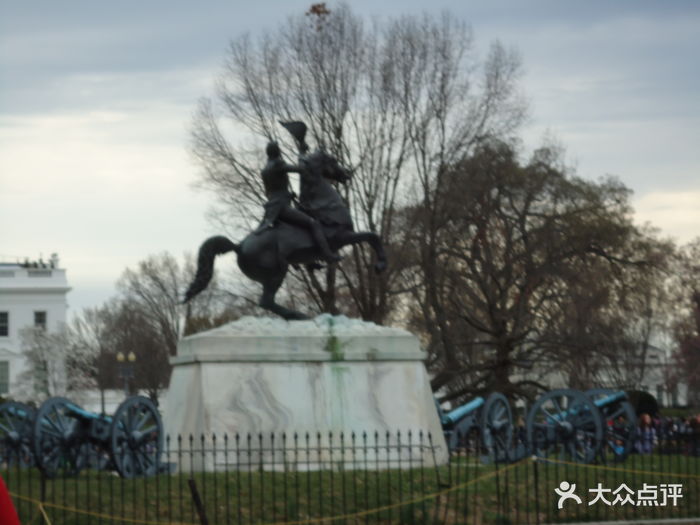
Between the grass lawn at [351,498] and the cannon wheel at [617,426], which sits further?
Answer: the cannon wheel at [617,426]

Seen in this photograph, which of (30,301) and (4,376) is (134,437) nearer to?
(4,376)

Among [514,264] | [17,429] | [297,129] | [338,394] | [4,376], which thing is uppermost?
[297,129]

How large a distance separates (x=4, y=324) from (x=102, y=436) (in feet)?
262

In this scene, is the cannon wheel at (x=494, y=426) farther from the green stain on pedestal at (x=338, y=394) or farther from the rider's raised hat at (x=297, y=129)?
the rider's raised hat at (x=297, y=129)

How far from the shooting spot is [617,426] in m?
24.7

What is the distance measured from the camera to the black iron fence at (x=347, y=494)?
16406 mm

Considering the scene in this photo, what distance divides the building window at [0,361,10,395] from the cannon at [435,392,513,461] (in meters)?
69.7

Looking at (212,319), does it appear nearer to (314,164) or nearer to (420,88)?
(420,88)

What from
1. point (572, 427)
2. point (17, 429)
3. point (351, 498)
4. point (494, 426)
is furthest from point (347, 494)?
point (17, 429)

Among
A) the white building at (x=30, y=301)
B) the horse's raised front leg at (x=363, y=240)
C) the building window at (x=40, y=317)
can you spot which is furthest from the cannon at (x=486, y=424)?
the building window at (x=40, y=317)

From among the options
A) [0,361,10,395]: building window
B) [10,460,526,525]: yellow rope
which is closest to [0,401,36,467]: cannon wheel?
[10,460,526,525]: yellow rope

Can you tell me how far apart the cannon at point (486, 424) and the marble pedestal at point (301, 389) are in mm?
936

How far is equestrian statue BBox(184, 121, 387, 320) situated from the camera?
22.3m

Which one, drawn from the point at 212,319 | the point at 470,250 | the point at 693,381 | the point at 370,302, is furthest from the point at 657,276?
the point at 212,319
